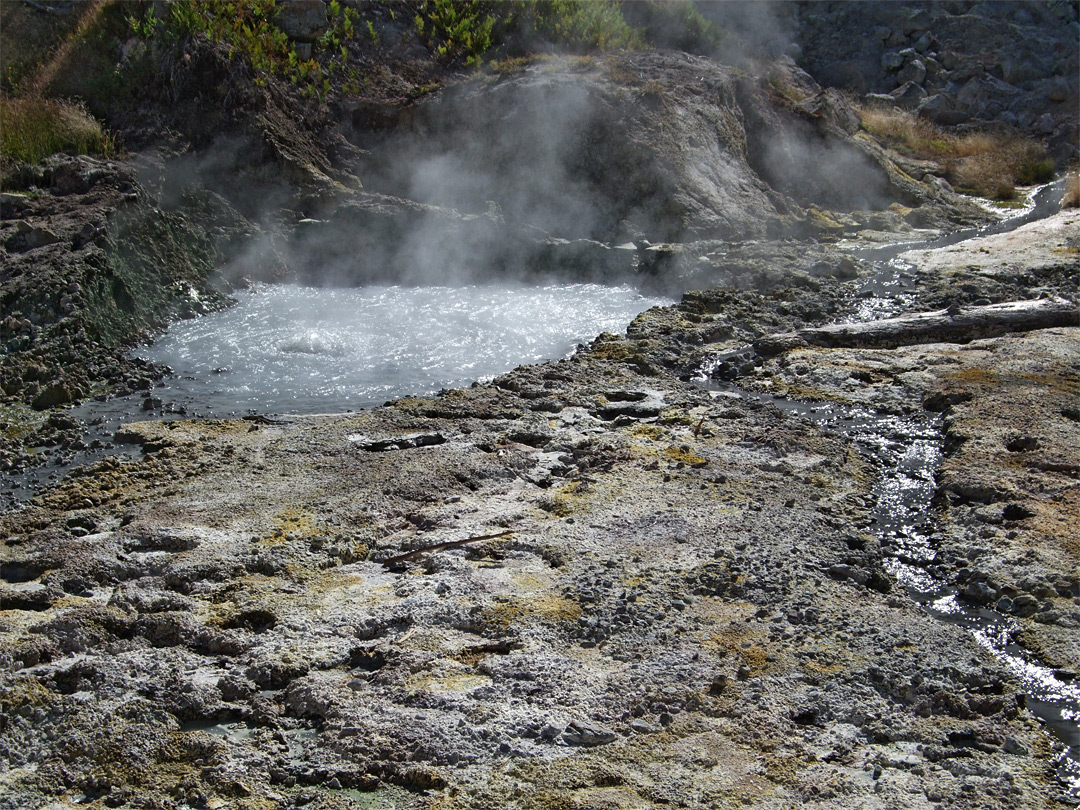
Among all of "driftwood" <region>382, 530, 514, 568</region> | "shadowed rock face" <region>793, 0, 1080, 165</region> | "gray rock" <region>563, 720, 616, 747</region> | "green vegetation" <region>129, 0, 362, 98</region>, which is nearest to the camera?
"gray rock" <region>563, 720, 616, 747</region>

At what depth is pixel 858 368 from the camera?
7.75m

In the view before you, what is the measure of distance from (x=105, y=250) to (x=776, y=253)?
7.21 metres

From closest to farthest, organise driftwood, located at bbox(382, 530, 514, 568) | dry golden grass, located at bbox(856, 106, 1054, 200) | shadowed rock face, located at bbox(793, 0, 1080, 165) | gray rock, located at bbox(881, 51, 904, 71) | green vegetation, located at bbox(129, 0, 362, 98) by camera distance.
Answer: driftwood, located at bbox(382, 530, 514, 568) → green vegetation, located at bbox(129, 0, 362, 98) → dry golden grass, located at bbox(856, 106, 1054, 200) → shadowed rock face, located at bbox(793, 0, 1080, 165) → gray rock, located at bbox(881, 51, 904, 71)

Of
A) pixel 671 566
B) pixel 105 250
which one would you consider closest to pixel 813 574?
pixel 671 566

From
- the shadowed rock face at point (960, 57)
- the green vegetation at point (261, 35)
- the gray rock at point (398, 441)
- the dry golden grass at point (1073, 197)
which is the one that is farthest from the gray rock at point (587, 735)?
the shadowed rock face at point (960, 57)

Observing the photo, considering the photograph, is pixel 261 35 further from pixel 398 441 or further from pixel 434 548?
pixel 434 548

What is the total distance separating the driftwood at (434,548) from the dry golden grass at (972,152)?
47.2 feet

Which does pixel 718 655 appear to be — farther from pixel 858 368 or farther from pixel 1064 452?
pixel 858 368

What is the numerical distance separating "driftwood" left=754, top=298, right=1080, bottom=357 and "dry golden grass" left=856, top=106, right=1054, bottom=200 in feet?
29.0

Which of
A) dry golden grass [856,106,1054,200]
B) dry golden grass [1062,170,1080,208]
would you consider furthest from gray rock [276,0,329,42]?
dry golden grass [1062,170,1080,208]

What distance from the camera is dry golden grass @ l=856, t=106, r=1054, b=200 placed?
16703mm

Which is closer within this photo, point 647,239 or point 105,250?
point 105,250

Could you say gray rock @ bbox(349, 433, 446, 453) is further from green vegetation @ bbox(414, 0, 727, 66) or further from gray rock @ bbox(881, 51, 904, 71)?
gray rock @ bbox(881, 51, 904, 71)

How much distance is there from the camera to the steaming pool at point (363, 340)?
7.56 meters
